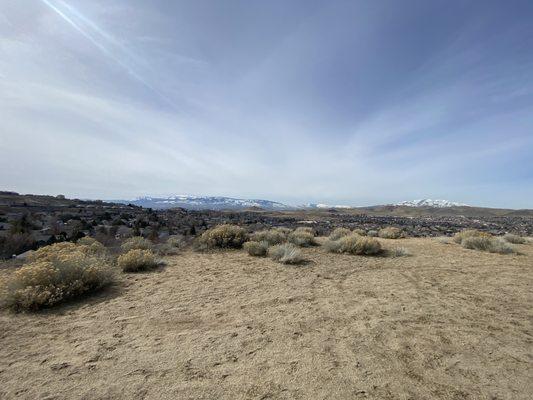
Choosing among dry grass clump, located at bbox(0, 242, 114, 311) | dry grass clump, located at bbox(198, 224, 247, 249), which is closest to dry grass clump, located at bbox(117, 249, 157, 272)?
dry grass clump, located at bbox(0, 242, 114, 311)

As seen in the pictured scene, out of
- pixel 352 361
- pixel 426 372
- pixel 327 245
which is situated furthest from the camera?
pixel 327 245

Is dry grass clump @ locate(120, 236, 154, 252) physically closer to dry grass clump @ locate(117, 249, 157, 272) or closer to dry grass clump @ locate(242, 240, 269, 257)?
dry grass clump @ locate(117, 249, 157, 272)

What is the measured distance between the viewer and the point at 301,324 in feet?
16.3

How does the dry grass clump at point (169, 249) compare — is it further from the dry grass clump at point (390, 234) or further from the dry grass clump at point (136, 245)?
the dry grass clump at point (390, 234)

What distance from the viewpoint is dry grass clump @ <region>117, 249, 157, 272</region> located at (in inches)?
350

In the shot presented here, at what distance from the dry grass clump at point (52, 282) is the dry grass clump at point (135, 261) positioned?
3.57ft

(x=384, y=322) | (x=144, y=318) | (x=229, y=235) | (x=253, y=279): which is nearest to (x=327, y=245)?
(x=229, y=235)

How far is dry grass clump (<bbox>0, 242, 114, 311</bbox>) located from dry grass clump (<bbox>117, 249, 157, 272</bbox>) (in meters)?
1.09

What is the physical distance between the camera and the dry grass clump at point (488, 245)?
489 inches

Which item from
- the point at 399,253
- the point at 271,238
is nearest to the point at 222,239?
the point at 271,238

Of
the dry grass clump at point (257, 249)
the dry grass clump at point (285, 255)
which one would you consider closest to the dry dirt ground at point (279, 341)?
the dry grass clump at point (285, 255)

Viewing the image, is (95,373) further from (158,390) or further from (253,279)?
(253,279)

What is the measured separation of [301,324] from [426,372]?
1941 millimetres

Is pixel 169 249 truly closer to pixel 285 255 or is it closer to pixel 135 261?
pixel 135 261
